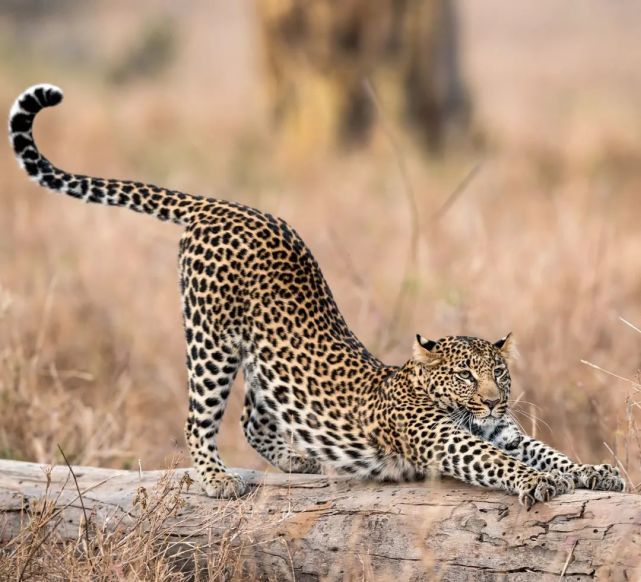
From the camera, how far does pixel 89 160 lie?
16812mm

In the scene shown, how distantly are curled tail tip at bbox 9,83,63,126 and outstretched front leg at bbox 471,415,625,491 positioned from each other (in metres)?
2.54

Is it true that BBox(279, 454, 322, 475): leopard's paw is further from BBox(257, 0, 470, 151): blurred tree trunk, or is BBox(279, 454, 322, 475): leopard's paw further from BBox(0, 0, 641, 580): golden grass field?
BBox(257, 0, 470, 151): blurred tree trunk

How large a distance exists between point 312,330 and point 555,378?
2.90 m

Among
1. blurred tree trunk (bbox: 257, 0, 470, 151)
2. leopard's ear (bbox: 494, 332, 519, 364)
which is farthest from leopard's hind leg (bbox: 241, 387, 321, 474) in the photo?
blurred tree trunk (bbox: 257, 0, 470, 151)

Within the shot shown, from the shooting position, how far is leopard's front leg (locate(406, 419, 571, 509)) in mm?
5355

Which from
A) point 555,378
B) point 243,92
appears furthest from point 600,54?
point 555,378

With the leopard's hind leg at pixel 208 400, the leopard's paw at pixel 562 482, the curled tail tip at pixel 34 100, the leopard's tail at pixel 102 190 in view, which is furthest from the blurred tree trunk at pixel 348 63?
the leopard's paw at pixel 562 482

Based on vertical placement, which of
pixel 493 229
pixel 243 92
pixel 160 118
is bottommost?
pixel 493 229

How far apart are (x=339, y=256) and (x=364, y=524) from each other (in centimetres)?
492

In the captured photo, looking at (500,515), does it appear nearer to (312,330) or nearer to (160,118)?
(312,330)

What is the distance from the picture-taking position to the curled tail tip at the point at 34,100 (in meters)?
6.59

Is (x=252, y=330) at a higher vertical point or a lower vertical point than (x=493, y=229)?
lower

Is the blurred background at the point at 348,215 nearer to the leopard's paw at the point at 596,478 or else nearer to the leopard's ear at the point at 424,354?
the leopard's paw at the point at 596,478

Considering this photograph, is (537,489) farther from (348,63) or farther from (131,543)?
(348,63)
